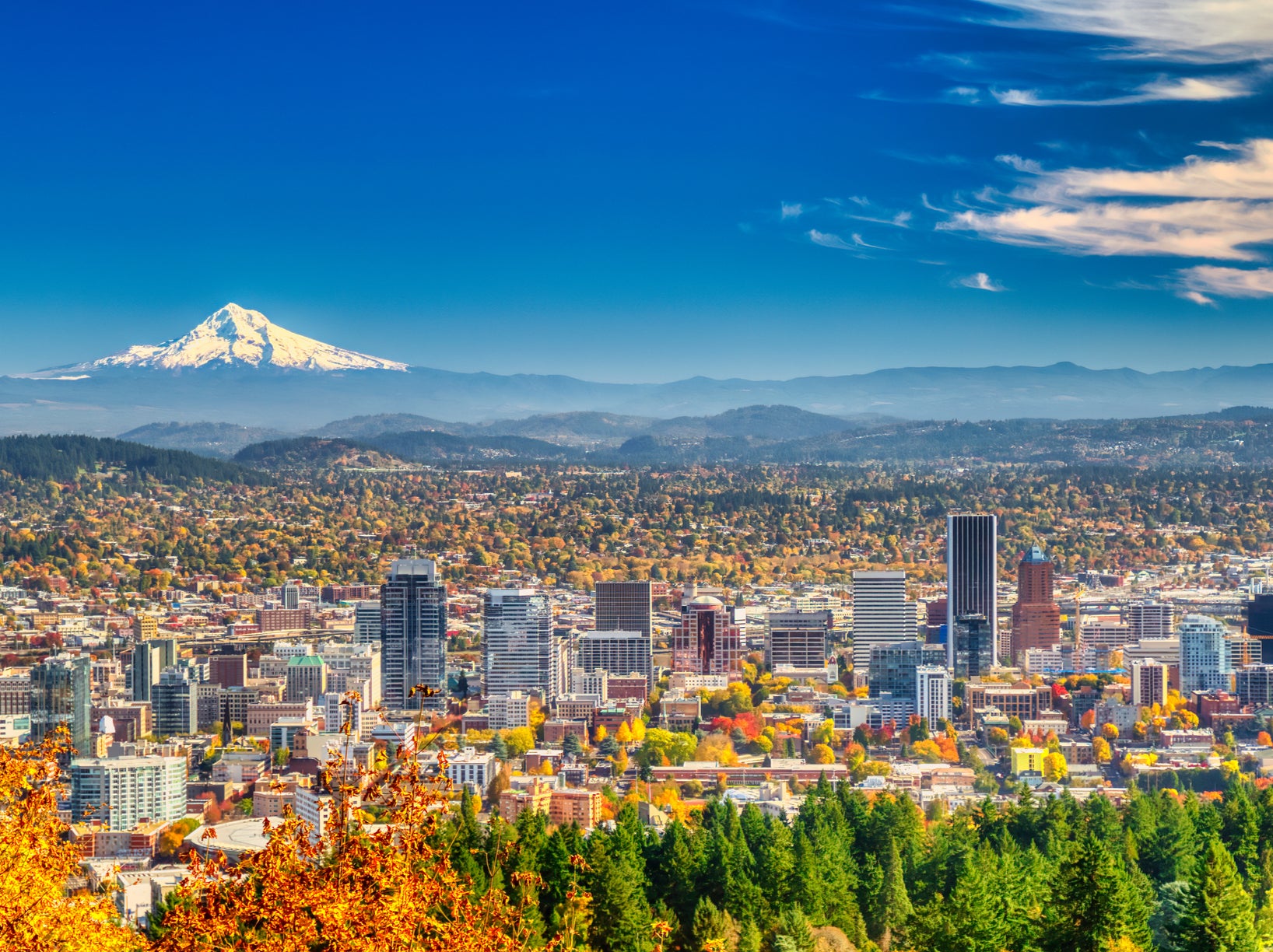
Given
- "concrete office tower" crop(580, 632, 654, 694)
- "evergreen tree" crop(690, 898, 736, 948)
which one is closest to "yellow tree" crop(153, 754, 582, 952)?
"evergreen tree" crop(690, 898, 736, 948)

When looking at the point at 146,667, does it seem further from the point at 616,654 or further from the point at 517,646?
the point at 616,654

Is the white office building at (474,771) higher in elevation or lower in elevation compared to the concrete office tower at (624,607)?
lower

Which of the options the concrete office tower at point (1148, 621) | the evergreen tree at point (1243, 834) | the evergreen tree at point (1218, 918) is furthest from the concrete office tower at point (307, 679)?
the evergreen tree at point (1218, 918)

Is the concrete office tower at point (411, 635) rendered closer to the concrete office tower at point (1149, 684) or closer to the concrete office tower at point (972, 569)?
the concrete office tower at point (972, 569)

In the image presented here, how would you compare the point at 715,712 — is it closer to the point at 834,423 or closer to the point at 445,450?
the point at 445,450

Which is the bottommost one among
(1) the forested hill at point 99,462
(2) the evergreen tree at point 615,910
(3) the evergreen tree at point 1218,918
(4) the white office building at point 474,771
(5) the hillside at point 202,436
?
(4) the white office building at point 474,771

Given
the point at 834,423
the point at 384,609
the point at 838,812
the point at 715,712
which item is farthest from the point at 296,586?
the point at 834,423

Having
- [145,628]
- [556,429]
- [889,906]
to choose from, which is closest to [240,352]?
[556,429]
